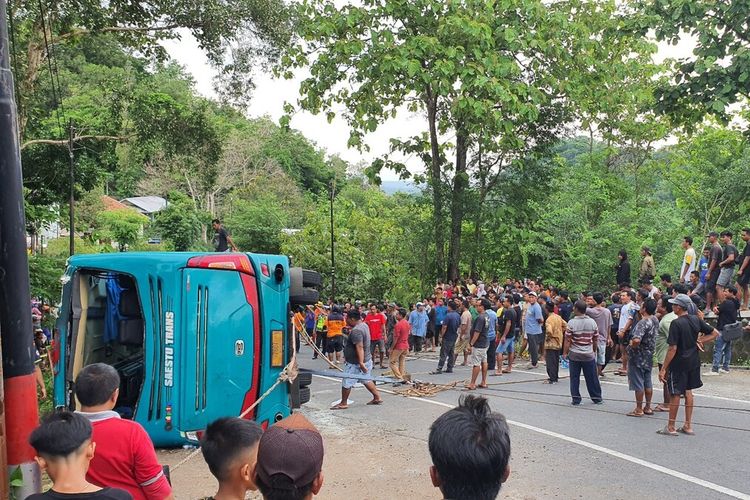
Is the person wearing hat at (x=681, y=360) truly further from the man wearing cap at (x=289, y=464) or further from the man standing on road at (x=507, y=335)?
the man wearing cap at (x=289, y=464)

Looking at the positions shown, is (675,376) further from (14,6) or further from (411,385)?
(14,6)

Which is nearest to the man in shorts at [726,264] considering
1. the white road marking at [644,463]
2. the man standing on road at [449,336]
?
the man standing on road at [449,336]

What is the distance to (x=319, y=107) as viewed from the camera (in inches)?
850

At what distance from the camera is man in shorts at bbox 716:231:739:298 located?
14893mm

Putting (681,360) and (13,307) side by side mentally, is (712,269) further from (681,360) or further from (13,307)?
(13,307)

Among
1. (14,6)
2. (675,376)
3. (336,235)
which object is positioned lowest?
(675,376)

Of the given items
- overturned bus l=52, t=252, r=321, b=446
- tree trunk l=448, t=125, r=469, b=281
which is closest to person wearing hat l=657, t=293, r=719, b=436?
overturned bus l=52, t=252, r=321, b=446

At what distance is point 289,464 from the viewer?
2.74m

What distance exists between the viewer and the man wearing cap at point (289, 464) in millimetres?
2748

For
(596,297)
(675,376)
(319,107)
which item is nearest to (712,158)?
(319,107)

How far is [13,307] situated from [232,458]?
6.04 ft

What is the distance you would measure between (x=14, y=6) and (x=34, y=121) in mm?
4099

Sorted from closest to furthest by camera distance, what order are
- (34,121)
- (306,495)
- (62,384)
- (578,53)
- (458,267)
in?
(306,495)
(62,384)
(34,121)
(578,53)
(458,267)

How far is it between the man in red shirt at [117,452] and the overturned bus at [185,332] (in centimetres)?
372
